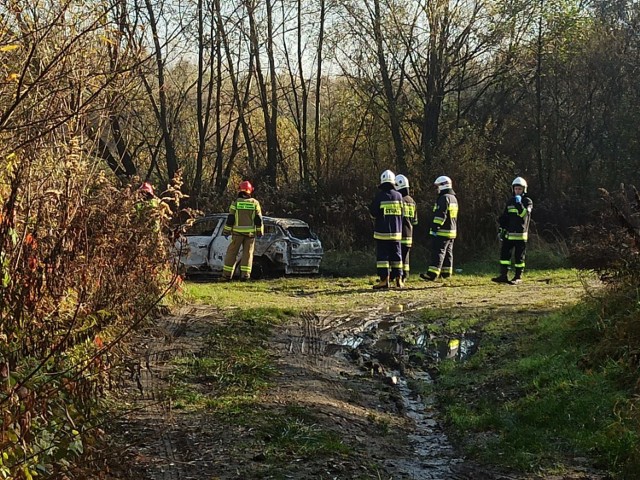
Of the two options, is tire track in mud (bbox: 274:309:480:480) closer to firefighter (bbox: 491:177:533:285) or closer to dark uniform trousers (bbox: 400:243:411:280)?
dark uniform trousers (bbox: 400:243:411:280)

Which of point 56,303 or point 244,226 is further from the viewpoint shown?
point 244,226

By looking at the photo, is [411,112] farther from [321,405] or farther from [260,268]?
[321,405]

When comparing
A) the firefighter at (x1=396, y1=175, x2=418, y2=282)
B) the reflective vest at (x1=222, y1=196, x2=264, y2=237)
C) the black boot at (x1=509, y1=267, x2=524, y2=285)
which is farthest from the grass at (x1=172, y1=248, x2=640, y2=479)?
the firefighter at (x1=396, y1=175, x2=418, y2=282)

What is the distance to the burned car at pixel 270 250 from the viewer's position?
15.7m

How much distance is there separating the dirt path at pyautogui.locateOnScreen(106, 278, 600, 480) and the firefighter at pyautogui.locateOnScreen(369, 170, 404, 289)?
2.47 meters

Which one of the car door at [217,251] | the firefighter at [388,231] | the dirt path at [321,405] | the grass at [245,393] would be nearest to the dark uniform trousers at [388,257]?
the firefighter at [388,231]

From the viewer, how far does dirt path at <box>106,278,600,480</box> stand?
471cm

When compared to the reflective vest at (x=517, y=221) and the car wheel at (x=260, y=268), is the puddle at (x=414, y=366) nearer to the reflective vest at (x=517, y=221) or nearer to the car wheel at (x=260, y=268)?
the reflective vest at (x=517, y=221)

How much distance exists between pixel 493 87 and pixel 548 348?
59.0 feet

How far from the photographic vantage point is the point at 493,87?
78.7 feet

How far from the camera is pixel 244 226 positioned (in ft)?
46.0

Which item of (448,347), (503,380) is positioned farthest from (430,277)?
(503,380)

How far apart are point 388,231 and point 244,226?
2.81 m

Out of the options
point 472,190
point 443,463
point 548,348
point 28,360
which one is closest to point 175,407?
point 28,360
